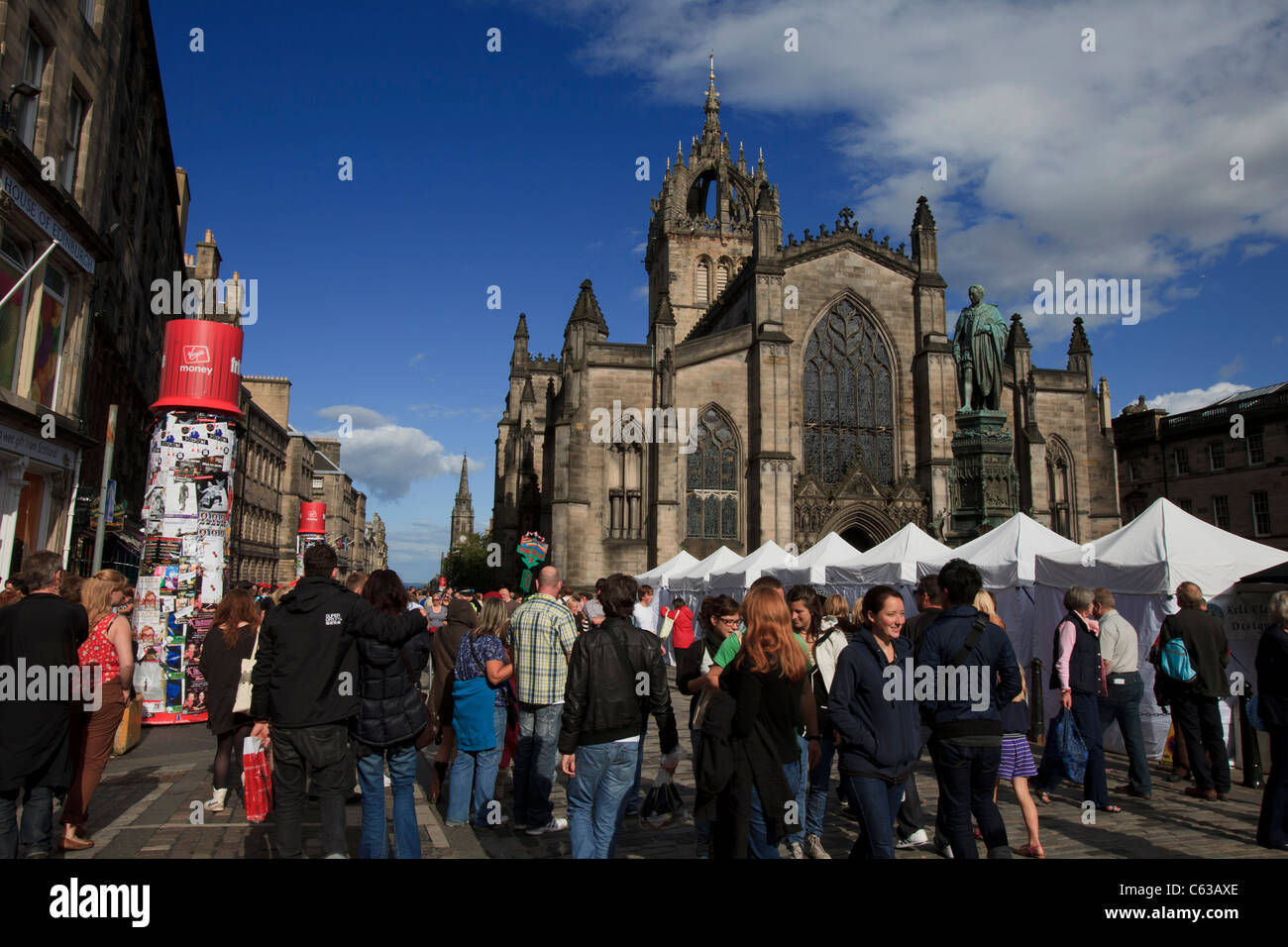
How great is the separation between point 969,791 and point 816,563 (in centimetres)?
1227

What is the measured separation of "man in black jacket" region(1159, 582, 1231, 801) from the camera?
318 inches

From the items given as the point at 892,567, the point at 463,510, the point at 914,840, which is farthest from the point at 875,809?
the point at 463,510

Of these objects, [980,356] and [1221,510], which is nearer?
[980,356]

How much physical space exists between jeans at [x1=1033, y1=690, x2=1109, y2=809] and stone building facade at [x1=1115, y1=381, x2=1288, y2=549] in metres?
34.6

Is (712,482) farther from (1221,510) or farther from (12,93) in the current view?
(1221,510)

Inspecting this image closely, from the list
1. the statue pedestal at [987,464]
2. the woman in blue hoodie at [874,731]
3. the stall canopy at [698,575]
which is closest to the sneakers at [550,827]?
the woman in blue hoodie at [874,731]

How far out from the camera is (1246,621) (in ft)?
32.5

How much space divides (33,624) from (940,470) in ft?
99.8

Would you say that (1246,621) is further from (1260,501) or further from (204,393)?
(1260,501)

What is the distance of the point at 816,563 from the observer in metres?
17.1

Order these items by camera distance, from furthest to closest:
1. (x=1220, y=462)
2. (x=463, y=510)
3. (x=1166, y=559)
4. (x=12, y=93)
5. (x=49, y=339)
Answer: (x=463, y=510)
(x=1220, y=462)
(x=49, y=339)
(x=12, y=93)
(x=1166, y=559)

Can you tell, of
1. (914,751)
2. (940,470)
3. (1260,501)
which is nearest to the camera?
(914,751)

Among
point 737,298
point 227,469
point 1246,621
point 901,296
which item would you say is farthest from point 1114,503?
point 227,469

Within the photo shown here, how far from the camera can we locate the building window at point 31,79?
492 inches
